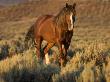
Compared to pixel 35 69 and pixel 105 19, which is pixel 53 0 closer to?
pixel 105 19

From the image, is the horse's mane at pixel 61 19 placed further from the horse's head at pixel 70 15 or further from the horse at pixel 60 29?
the horse's head at pixel 70 15

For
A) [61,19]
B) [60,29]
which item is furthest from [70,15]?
[60,29]

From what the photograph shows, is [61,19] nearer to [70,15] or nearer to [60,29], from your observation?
[60,29]

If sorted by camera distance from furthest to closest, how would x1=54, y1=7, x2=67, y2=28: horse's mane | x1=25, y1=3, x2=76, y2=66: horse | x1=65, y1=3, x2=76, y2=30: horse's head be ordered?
1. x1=54, y1=7, x2=67, y2=28: horse's mane
2. x1=25, y1=3, x2=76, y2=66: horse
3. x1=65, y1=3, x2=76, y2=30: horse's head

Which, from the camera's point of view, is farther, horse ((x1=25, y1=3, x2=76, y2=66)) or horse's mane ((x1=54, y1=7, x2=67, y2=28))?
horse's mane ((x1=54, y1=7, x2=67, y2=28))

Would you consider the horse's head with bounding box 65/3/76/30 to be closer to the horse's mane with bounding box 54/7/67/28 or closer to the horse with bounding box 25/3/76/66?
the horse with bounding box 25/3/76/66

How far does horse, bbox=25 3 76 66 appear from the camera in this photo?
11539mm

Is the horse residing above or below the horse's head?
below

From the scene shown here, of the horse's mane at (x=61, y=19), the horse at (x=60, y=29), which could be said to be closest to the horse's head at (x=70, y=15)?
the horse at (x=60, y=29)

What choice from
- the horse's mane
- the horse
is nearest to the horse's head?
the horse

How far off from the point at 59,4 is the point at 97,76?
75555mm

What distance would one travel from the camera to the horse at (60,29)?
11539mm

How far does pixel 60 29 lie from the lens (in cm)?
1213

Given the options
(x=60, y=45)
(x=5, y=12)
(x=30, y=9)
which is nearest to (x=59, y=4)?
(x=30, y=9)
